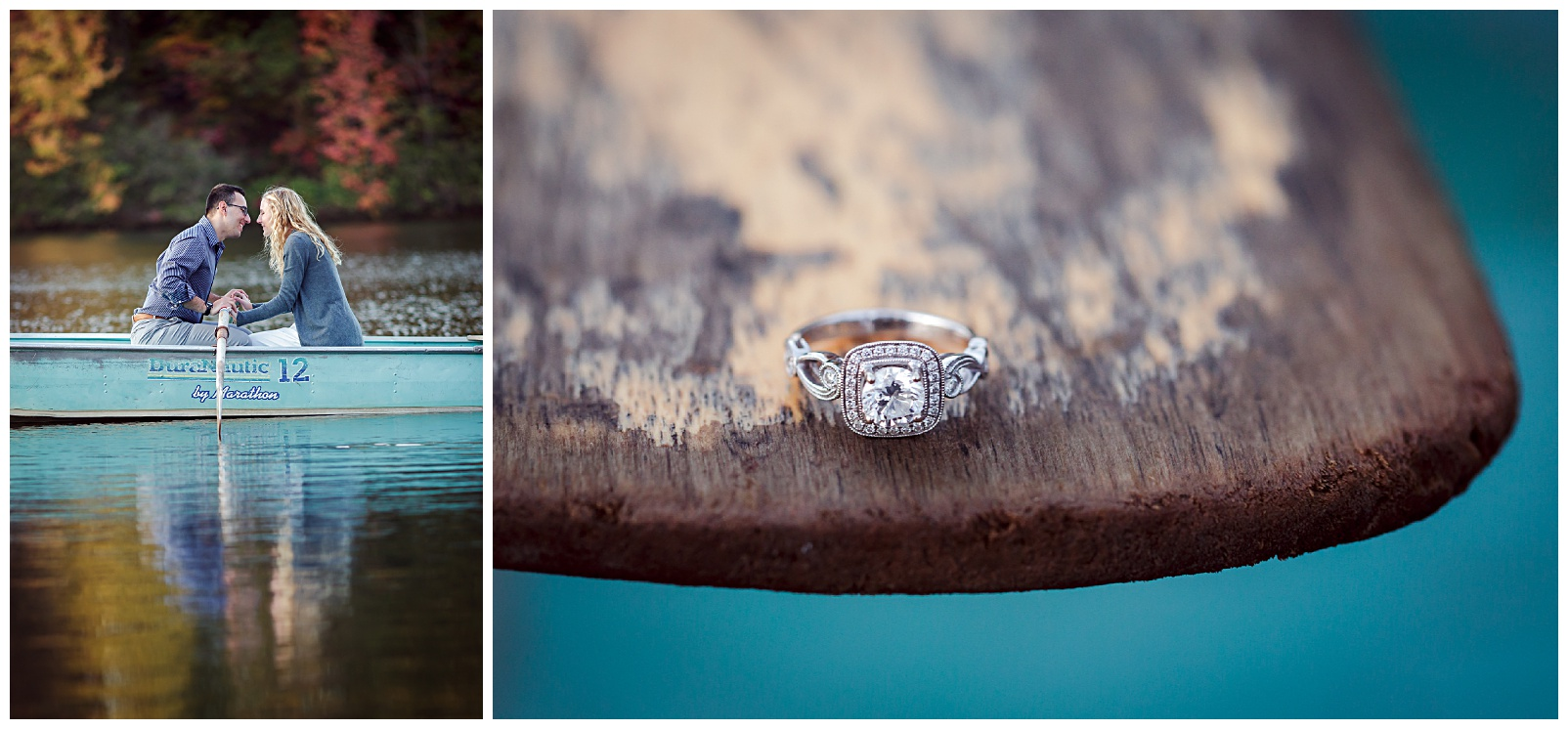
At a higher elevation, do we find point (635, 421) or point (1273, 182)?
point (1273, 182)

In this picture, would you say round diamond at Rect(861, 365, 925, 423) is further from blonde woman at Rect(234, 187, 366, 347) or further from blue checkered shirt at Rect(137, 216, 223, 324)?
blue checkered shirt at Rect(137, 216, 223, 324)

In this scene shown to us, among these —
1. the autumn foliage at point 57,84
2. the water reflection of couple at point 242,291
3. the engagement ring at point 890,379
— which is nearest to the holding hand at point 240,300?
the water reflection of couple at point 242,291

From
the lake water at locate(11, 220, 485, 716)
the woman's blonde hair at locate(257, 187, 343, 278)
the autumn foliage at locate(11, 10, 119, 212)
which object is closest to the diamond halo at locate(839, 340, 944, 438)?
the lake water at locate(11, 220, 485, 716)

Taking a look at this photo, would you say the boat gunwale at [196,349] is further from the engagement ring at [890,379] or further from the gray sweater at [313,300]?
the engagement ring at [890,379]

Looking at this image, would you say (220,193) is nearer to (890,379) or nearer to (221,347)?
(221,347)

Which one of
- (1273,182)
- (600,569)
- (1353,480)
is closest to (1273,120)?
(1273,182)

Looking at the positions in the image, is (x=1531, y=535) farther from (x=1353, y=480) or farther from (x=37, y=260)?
(x=37, y=260)

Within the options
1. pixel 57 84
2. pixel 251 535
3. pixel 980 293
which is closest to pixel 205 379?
pixel 251 535
